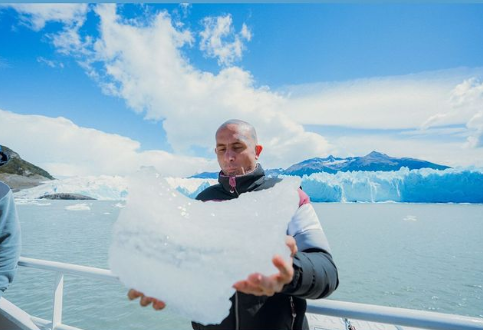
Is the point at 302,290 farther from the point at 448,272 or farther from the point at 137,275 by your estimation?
the point at 448,272

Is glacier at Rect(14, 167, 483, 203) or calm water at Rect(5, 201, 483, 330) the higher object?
glacier at Rect(14, 167, 483, 203)

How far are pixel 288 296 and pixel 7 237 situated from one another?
136 cm

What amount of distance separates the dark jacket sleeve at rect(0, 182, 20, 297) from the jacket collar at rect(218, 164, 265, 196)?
3.53 ft

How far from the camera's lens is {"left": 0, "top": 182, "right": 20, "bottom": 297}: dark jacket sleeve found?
1345 mm

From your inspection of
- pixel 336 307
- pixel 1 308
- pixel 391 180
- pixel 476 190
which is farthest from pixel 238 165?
pixel 476 190

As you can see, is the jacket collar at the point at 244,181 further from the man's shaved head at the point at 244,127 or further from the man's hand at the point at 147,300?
the man's hand at the point at 147,300

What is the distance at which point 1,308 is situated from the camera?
141 centimetres

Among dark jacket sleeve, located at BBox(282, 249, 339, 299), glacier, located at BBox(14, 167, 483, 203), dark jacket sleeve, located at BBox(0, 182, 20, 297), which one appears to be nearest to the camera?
dark jacket sleeve, located at BBox(282, 249, 339, 299)

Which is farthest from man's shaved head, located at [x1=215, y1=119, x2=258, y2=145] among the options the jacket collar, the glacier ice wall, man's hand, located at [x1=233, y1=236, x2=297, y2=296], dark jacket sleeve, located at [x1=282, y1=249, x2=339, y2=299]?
the glacier ice wall

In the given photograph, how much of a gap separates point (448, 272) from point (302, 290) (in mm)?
12768

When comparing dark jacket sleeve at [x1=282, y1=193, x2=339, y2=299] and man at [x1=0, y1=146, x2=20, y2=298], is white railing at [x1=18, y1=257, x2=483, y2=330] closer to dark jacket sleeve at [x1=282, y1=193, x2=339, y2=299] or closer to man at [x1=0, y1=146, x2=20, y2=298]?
dark jacket sleeve at [x1=282, y1=193, x2=339, y2=299]

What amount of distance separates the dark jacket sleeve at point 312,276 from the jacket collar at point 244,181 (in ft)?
1.10

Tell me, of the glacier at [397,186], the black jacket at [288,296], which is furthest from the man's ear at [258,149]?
the glacier at [397,186]

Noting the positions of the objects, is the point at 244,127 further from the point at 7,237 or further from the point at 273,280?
the point at 7,237
